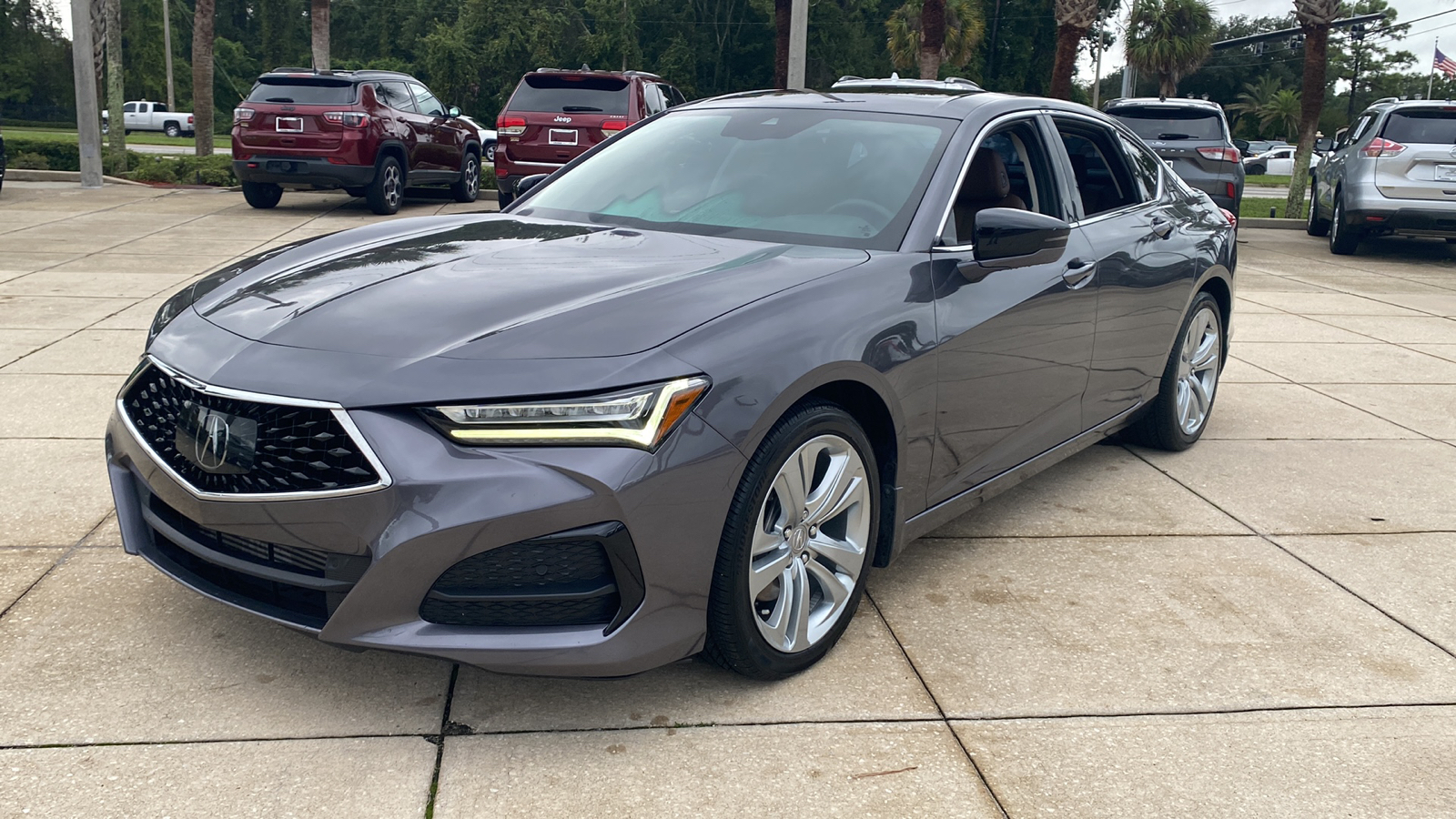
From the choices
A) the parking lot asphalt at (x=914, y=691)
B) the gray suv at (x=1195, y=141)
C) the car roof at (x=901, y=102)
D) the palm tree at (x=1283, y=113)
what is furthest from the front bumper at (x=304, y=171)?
the palm tree at (x=1283, y=113)

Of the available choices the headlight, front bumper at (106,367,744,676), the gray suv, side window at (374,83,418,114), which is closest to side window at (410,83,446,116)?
side window at (374,83,418,114)

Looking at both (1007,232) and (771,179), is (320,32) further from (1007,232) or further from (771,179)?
(1007,232)

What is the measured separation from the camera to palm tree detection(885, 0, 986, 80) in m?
45.7

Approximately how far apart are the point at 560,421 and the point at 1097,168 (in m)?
3.11

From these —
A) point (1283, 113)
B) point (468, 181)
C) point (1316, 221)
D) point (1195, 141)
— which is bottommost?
point (1316, 221)

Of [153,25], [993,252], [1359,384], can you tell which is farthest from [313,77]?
[153,25]

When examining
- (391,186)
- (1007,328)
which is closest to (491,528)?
(1007,328)

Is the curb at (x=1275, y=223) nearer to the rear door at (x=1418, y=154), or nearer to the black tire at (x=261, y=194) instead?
the rear door at (x=1418, y=154)

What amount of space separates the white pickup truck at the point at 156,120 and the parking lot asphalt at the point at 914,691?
5392 cm

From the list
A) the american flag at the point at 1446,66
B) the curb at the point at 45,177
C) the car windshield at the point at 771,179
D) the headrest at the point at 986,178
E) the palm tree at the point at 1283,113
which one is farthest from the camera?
the palm tree at the point at 1283,113

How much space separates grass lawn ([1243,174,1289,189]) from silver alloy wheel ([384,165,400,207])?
29.8m

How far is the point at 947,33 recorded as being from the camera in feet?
146

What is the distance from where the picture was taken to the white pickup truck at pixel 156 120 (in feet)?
177

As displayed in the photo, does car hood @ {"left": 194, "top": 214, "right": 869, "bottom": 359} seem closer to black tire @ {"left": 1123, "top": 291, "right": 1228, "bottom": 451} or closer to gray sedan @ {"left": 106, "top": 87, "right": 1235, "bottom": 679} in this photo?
gray sedan @ {"left": 106, "top": 87, "right": 1235, "bottom": 679}
